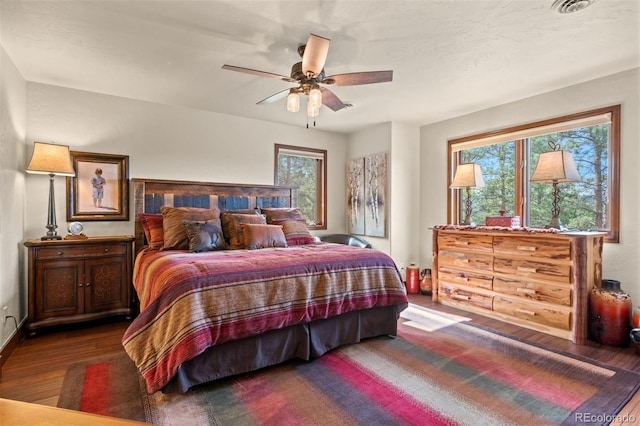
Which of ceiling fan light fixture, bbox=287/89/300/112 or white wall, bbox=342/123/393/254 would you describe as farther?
white wall, bbox=342/123/393/254

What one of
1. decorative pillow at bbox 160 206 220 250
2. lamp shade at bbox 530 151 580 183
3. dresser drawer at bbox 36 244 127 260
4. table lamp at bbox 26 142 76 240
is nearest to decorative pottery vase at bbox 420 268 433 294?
lamp shade at bbox 530 151 580 183

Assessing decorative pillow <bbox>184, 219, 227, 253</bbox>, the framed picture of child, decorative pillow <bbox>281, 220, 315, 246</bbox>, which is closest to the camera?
decorative pillow <bbox>184, 219, 227, 253</bbox>

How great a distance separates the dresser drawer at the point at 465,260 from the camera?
11.7ft

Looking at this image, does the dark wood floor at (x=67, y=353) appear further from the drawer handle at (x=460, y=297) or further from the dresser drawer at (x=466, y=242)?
the dresser drawer at (x=466, y=242)

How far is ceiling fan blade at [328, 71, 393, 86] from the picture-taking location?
7.84 feet

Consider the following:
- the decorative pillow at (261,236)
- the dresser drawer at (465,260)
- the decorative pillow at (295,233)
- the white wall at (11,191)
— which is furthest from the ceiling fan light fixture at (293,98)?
the dresser drawer at (465,260)

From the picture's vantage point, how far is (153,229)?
133 inches

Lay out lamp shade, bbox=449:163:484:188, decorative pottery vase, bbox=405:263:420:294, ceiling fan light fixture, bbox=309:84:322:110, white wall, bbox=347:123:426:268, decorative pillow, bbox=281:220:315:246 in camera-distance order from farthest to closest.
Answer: white wall, bbox=347:123:426:268
decorative pottery vase, bbox=405:263:420:294
lamp shade, bbox=449:163:484:188
decorative pillow, bbox=281:220:315:246
ceiling fan light fixture, bbox=309:84:322:110

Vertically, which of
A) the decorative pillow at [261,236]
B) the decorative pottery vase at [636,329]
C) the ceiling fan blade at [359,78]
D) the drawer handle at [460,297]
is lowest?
the drawer handle at [460,297]

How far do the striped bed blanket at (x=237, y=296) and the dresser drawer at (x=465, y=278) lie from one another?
1.28 metres

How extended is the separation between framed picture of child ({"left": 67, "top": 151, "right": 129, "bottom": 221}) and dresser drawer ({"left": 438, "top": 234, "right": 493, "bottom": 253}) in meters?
3.96

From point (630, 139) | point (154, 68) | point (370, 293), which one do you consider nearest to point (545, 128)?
point (630, 139)

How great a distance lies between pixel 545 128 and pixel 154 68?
419 cm

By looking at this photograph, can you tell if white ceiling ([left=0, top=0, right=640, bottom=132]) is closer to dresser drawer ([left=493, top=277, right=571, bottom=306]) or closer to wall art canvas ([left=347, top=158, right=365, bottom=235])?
wall art canvas ([left=347, top=158, right=365, bottom=235])
